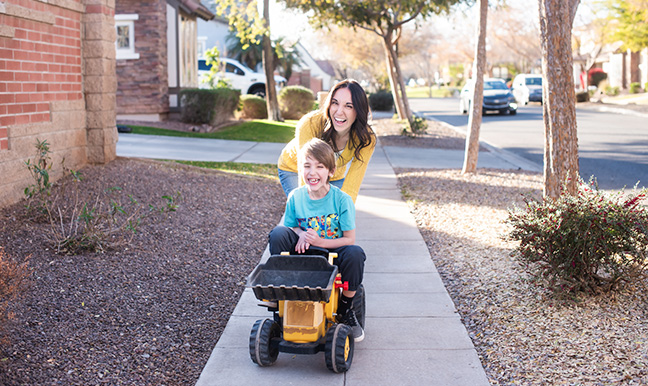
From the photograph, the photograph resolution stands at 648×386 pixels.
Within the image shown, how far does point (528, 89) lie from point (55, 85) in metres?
36.3

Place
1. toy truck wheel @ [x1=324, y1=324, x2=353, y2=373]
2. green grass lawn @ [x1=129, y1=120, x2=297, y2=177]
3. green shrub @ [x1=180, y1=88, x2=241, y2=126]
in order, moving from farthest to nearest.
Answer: green shrub @ [x1=180, y1=88, x2=241, y2=126] < green grass lawn @ [x1=129, y1=120, x2=297, y2=177] < toy truck wheel @ [x1=324, y1=324, x2=353, y2=373]

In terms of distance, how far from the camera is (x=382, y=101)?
1369 inches

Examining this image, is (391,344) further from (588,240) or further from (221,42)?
(221,42)

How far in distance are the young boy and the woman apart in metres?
0.35

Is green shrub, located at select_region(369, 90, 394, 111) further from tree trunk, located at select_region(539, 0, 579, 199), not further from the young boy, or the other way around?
the young boy

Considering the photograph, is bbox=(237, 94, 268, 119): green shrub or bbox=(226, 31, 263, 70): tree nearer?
bbox=(237, 94, 268, 119): green shrub

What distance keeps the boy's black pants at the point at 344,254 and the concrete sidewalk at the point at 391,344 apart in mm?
472

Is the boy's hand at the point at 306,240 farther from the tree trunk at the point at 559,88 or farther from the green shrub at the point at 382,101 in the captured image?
the green shrub at the point at 382,101

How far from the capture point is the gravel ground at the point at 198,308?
3623mm

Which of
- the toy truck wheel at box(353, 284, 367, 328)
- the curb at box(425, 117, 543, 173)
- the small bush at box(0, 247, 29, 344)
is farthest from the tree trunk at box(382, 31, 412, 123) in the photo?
the small bush at box(0, 247, 29, 344)

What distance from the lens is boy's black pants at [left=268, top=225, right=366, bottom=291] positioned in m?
3.79

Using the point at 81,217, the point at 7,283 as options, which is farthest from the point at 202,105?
the point at 7,283

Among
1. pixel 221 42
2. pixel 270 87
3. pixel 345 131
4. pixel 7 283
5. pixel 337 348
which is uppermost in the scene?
pixel 221 42

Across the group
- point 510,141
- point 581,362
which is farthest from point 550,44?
point 510,141
